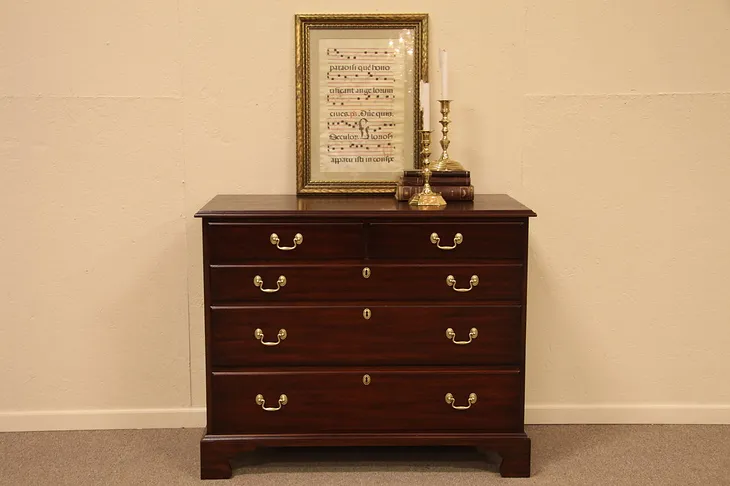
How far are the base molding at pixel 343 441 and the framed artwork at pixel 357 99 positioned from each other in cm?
93

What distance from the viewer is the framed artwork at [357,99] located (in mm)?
3289

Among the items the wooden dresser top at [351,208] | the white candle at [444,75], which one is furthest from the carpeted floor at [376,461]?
the white candle at [444,75]

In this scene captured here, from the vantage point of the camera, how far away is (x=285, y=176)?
11.1 feet

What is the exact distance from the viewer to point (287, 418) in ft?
9.78

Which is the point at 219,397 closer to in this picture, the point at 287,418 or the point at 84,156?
the point at 287,418

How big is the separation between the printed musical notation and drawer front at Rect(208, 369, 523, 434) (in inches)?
33.2

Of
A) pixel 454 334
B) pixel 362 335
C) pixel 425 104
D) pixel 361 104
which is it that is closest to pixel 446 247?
pixel 454 334

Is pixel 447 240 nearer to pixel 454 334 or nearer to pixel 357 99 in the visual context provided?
pixel 454 334

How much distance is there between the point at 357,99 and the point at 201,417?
1.38 metres

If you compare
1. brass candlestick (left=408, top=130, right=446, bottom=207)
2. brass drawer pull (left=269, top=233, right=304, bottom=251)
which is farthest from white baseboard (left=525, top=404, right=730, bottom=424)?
brass drawer pull (left=269, top=233, right=304, bottom=251)

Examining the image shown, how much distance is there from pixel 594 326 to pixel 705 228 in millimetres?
572

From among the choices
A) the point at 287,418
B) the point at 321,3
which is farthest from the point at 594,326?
the point at 321,3

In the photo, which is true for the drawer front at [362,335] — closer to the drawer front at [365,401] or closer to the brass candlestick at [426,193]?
the drawer front at [365,401]

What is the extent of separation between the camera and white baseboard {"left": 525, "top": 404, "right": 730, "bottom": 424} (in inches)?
138
